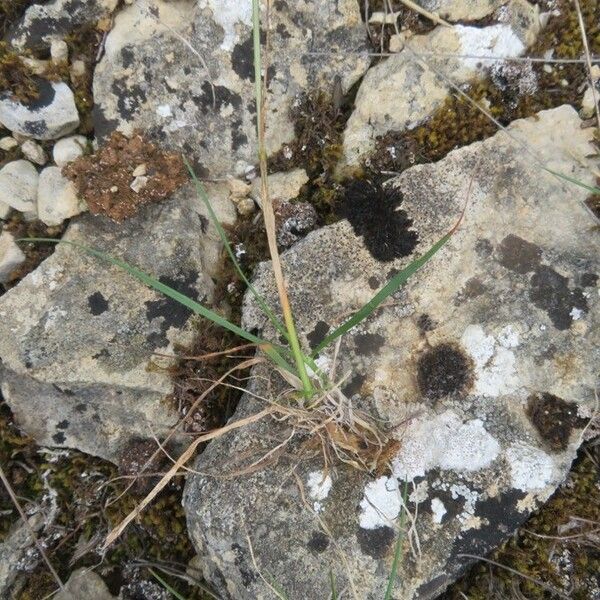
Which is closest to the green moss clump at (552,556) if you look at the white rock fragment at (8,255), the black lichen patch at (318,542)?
the black lichen patch at (318,542)

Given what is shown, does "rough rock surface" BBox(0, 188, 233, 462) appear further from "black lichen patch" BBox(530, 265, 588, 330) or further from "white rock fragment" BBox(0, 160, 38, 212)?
"black lichen patch" BBox(530, 265, 588, 330)

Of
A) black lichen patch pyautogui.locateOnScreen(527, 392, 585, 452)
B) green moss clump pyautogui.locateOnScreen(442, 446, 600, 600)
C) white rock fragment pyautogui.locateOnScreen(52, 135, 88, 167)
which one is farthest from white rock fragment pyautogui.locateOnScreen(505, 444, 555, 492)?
white rock fragment pyautogui.locateOnScreen(52, 135, 88, 167)

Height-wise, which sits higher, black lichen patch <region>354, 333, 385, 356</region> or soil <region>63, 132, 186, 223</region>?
soil <region>63, 132, 186, 223</region>

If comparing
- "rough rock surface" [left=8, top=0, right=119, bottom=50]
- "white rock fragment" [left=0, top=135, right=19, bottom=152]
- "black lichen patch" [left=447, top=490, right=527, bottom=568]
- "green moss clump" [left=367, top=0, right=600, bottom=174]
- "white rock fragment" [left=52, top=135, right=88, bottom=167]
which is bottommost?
"black lichen patch" [left=447, top=490, right=527, bottom=568]

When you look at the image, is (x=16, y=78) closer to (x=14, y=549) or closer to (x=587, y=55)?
(x=14, y=549)

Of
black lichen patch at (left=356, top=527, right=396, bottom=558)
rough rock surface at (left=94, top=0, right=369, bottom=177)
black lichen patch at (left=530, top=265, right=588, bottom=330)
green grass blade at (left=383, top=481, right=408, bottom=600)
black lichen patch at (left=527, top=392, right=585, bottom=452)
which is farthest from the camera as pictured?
rough rock surface at (left=94, top=0, right=369, bottom=177)

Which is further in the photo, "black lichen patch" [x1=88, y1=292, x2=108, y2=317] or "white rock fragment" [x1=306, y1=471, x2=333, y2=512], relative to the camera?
"black lichen patch" [x1=88, y1=292, x2=108, y2=317]

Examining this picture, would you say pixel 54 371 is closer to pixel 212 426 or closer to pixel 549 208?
pixel 212 426
